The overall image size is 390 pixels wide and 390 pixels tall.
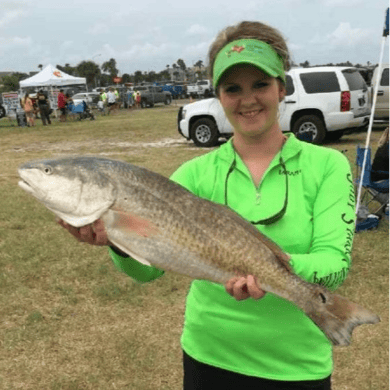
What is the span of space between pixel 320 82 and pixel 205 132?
12.7ft

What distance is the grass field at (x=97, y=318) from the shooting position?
13.7 feet

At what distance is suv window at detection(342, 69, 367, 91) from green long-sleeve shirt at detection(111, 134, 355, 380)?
43.7 ft

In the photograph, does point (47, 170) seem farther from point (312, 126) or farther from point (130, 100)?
point (130, 100)

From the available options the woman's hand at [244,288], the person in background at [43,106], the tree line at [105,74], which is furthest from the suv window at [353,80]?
the tree line at [105,74]

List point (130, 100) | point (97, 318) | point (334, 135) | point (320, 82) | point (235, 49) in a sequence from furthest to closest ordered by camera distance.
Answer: point (130, 100)
point (334, 135)
point (320, 82)
point (97, 318)
point (235, 49)

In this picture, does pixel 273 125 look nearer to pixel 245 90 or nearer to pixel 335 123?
pixel 245 90

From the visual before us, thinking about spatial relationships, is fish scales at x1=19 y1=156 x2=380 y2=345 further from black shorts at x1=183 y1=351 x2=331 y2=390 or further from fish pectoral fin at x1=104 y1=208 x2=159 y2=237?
black shorts at x1=183 y1=351 x2=331 y2=390

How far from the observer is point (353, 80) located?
14602mm

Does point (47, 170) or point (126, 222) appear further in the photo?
point (47, 170)

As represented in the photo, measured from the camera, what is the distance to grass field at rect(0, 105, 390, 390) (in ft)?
13.7

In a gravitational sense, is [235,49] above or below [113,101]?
above

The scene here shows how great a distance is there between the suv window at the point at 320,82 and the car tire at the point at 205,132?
308 cm

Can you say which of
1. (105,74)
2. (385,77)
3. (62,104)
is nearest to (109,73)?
(105,74)

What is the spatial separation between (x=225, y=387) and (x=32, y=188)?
1137 millimetres
